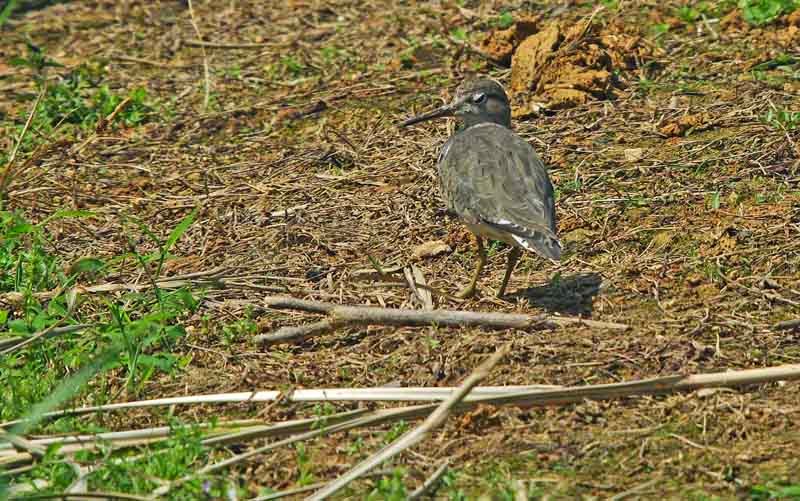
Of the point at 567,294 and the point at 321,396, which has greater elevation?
the point at 321,396

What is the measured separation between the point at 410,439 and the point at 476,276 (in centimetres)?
210

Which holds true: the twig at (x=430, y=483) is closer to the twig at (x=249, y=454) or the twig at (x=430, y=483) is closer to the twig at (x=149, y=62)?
the twig at (x=249, y=454)

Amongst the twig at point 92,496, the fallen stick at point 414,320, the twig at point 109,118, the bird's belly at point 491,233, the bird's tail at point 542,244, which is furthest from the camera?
the twig at point 109,118

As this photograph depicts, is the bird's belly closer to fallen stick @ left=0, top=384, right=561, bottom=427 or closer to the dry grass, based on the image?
the dry grass

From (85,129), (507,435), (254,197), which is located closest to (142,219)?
(254,197)

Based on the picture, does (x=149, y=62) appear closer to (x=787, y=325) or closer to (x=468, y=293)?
(x=468, y=293)

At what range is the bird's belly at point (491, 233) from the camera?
6.75 m

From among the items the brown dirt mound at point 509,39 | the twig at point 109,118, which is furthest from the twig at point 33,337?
the brown dirt mound at point 509,39

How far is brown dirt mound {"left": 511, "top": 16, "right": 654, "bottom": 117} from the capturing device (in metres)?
9.02

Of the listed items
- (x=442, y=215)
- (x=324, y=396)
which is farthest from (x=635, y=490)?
(x=442, y=215)

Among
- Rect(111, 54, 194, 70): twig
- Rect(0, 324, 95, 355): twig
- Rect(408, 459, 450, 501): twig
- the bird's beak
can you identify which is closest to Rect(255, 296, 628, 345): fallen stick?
Rect(0, 324, 95, 355): twig

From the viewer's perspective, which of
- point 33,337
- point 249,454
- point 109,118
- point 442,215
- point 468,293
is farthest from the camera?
point 109,118

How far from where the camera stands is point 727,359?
19.3 feet

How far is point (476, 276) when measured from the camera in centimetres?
695
